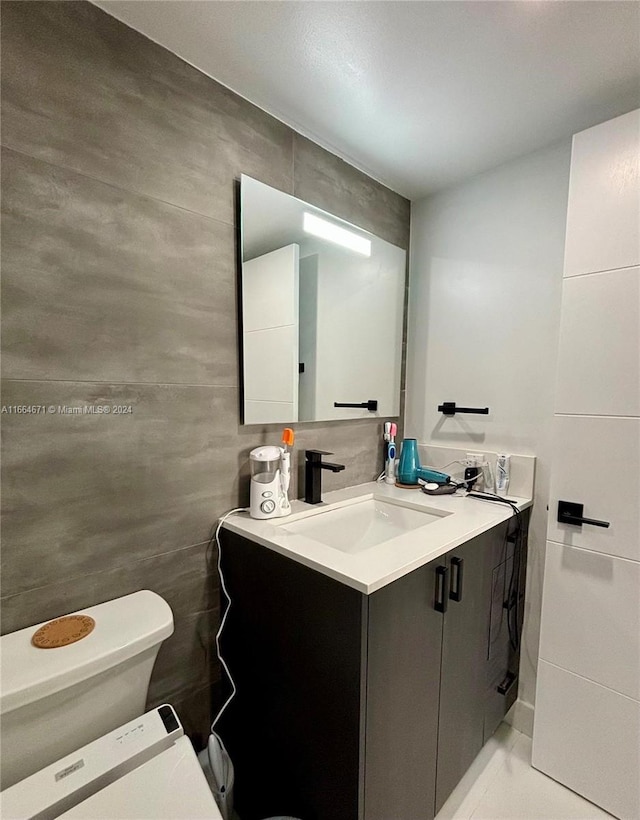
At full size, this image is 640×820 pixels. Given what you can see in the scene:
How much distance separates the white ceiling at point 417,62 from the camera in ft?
3.12

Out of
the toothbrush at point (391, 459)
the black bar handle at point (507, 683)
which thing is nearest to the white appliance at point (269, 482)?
the toothbrush at point (391, 459)

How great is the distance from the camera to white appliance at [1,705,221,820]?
28.0 inches

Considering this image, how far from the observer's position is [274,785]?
1074 millimetres

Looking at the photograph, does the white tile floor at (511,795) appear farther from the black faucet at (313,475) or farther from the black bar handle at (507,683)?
the black faucet at (313,475)

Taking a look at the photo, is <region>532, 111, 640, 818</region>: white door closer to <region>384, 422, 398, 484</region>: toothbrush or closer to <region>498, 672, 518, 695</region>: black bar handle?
<region>498, 672, 518, 695</region>: black bar handle

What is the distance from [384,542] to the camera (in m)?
1.13

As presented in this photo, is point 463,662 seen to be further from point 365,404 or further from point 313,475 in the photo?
point 365,404

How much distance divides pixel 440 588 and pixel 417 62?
148 centimetres

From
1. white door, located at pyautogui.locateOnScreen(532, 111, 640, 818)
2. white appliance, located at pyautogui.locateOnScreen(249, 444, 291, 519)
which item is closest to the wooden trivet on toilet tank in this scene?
white appliance, located at pyautogui.locateOnScreen(249, 444, 291, 519)

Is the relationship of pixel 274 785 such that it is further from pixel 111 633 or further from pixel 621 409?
pixel 621 409

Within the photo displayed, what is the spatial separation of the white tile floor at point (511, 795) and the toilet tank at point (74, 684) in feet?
3.66

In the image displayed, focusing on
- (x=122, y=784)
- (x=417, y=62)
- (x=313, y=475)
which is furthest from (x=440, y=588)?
(x=417, y=62)

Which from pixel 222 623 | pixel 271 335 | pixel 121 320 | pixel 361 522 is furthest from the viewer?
pixel 361 522

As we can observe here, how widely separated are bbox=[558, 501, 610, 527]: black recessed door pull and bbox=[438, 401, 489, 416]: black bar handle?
49 cm
